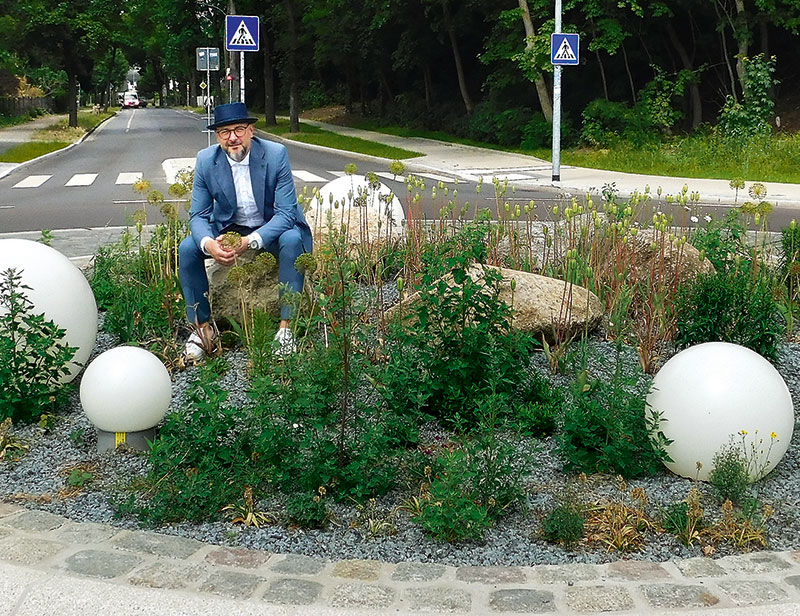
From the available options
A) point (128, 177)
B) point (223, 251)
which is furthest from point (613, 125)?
point (223, 251)

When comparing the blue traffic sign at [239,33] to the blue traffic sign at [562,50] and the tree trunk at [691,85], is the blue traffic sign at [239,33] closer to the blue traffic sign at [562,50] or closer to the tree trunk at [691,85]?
the blue traffic sign at [562,50]

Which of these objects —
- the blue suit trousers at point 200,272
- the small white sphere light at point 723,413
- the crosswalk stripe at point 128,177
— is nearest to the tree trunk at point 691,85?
the crosswalk stripe at point 128,177

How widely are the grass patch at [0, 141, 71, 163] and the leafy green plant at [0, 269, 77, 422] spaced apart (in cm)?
2371

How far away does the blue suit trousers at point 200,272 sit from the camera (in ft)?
20.4

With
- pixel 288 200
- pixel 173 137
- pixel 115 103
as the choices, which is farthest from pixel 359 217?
pixel 115 103

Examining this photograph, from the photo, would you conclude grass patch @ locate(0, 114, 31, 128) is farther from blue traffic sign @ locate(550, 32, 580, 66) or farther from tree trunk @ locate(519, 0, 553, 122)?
blue traffic sign @ locate(550, 32, 580, 66)

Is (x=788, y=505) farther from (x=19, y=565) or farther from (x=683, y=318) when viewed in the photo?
(x=19, y=565)

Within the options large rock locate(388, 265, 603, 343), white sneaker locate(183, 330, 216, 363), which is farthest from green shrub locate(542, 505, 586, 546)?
white sneaker locate(183, 330, 216, 363)

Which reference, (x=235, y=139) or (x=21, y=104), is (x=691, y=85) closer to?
(x=235, y=139)

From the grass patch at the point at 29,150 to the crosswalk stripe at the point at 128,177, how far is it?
201 inches

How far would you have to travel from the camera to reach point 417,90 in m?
46.5

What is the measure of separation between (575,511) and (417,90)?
1729 inches

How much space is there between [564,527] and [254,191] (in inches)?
136

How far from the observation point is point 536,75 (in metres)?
27.7
